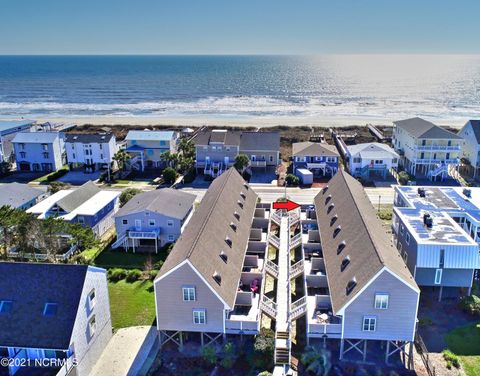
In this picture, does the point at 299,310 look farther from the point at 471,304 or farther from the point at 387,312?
the point at 471,304

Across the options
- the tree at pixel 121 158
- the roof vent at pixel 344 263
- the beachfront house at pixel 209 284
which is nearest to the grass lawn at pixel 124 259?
the beachfront house at pixel 209 284

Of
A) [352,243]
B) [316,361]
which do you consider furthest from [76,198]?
[316,361]

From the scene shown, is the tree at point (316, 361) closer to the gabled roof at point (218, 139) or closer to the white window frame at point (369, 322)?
the white window frame at point (369, 322)

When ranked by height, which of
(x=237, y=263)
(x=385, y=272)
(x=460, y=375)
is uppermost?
(x=385, y=272)

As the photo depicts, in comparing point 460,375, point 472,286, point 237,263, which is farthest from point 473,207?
point 237,263

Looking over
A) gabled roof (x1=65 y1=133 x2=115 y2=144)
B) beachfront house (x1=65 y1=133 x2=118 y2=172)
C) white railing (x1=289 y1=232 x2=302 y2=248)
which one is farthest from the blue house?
gabled roof (x1=65 y1=133 x2=115 y2=144)

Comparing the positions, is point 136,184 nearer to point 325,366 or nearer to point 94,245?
point 94,245
